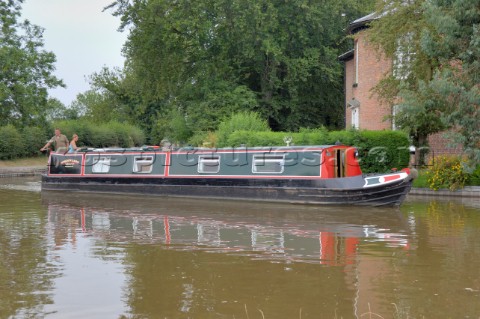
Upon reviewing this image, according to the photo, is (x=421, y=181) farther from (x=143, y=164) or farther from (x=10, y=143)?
(x=10, y=143)

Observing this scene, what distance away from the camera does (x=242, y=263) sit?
874 centimetres

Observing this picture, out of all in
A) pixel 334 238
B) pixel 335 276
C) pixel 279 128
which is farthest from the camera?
pixel 279 128

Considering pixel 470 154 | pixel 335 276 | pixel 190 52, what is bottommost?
pixel 335 276

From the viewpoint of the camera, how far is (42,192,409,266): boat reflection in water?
9.93 meters

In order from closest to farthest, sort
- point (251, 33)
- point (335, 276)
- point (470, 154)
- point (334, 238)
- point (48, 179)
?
point (335, 276) → point (470, 154) → point (334, 238) → point (48, 179) → point (251, 33)

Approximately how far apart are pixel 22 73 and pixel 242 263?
2186 cm

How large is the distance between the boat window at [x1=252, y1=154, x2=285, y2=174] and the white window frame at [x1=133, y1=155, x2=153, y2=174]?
3900 millimetres

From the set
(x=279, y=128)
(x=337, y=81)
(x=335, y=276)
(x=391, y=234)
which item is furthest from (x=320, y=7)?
(x=335, y=276)

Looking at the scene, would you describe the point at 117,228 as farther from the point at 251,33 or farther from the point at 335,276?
the point at 251,33

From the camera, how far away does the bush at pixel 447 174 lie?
60.4ft

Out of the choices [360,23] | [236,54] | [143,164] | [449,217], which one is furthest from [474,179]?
[236,54]

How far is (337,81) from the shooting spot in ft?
113

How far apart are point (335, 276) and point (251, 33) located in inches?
913

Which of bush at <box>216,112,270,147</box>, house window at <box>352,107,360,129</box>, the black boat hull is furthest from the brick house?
the black boat hull
